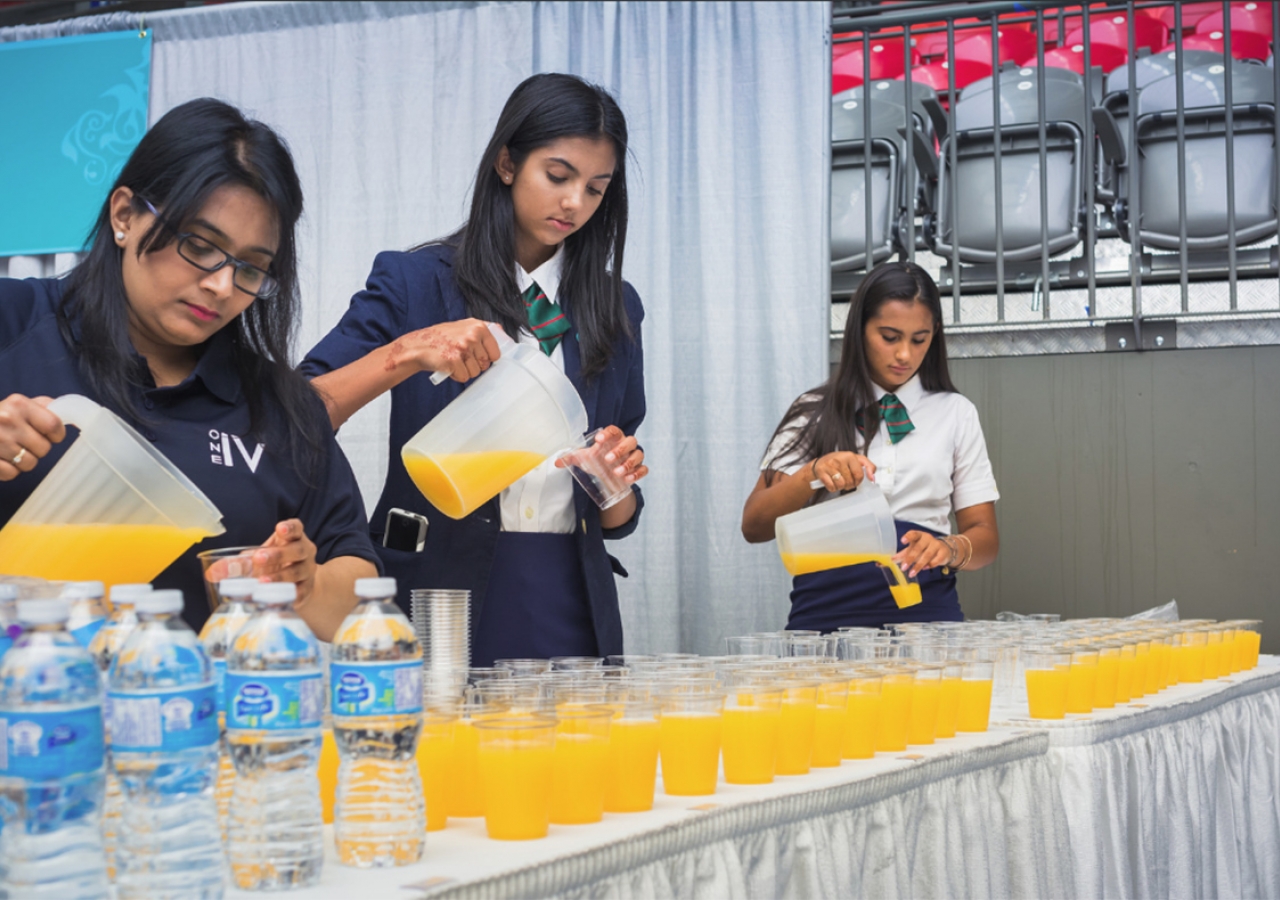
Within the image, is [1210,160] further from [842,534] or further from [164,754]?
[164,754]

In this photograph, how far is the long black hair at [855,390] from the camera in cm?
285

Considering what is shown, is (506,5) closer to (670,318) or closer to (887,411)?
(670,318)

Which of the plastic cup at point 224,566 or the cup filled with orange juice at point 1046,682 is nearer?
the plastic cup at point 224,566

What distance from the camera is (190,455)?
4.96ft

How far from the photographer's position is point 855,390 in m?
2.89

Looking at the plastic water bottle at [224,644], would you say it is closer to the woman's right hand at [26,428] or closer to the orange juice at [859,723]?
the woman's right hand at [26,428]

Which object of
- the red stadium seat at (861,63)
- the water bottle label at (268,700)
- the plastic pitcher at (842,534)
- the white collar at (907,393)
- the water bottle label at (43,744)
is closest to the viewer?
the water bottle label at (43,744)

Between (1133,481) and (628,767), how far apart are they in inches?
121

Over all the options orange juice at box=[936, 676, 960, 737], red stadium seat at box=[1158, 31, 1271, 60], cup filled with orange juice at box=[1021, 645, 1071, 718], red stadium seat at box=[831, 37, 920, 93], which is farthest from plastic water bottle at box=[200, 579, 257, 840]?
red stadium seat at box=[1158, 31, 1271, 60]

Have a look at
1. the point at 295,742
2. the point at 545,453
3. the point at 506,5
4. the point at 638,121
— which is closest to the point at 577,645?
the point at 545,453

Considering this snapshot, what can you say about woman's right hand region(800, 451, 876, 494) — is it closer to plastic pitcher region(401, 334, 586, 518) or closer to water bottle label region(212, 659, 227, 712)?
plastic pitcher region(401, 334, 586, 518)

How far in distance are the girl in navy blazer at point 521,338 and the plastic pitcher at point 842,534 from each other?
1.11 ft

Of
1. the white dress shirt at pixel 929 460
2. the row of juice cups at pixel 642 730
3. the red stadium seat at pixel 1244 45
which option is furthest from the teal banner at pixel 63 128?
the red stadium seat at pixel 1244 45

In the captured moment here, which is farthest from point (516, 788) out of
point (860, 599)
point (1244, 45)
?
point (1244, 45)
